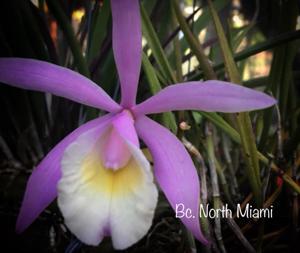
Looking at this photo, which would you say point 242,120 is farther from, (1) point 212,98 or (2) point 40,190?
(2) point 40,190

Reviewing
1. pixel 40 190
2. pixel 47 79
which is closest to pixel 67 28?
pixel 47 79

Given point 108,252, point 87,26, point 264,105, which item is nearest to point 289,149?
point 264,105

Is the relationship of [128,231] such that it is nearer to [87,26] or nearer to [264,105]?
[264,105]

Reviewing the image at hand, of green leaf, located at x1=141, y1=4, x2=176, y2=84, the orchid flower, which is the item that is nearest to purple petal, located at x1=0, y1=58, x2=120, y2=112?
the orchid flower

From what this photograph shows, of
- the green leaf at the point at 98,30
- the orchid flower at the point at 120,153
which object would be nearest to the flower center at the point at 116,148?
the orchid flower at the point at 120,153

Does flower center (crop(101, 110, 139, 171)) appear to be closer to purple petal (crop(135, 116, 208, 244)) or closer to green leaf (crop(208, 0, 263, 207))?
purple petal (crop(135, 116, 208, 244))

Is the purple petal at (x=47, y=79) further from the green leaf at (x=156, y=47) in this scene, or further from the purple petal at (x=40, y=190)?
the green leaf at (x=156, y=47)
